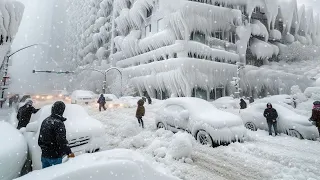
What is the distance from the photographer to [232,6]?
29547mm

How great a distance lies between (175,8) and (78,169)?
973 inches

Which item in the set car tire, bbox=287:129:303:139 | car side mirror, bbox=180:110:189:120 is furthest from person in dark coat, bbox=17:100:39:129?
car tire, bbox=287:129:303:139

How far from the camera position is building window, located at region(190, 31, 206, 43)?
90.6 ft

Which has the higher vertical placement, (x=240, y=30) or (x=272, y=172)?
(x=240, y=30)

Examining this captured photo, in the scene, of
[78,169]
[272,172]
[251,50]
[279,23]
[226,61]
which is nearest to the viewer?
[78,169]

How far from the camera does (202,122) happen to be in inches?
297

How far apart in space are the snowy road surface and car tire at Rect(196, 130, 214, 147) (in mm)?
243

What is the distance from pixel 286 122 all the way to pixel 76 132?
8.92m

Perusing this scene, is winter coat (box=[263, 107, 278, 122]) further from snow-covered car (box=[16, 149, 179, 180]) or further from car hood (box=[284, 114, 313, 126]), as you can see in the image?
snow-covered car (box=[16, 149, 179, 180])

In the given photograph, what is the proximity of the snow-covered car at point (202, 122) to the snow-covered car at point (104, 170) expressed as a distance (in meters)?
4.98

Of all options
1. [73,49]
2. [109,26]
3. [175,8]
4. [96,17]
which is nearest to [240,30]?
[175,8]

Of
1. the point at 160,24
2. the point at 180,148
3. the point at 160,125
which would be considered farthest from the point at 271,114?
the point at 160,24

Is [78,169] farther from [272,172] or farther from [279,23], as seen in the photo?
[279,23]

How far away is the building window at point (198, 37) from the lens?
90.6 ft
